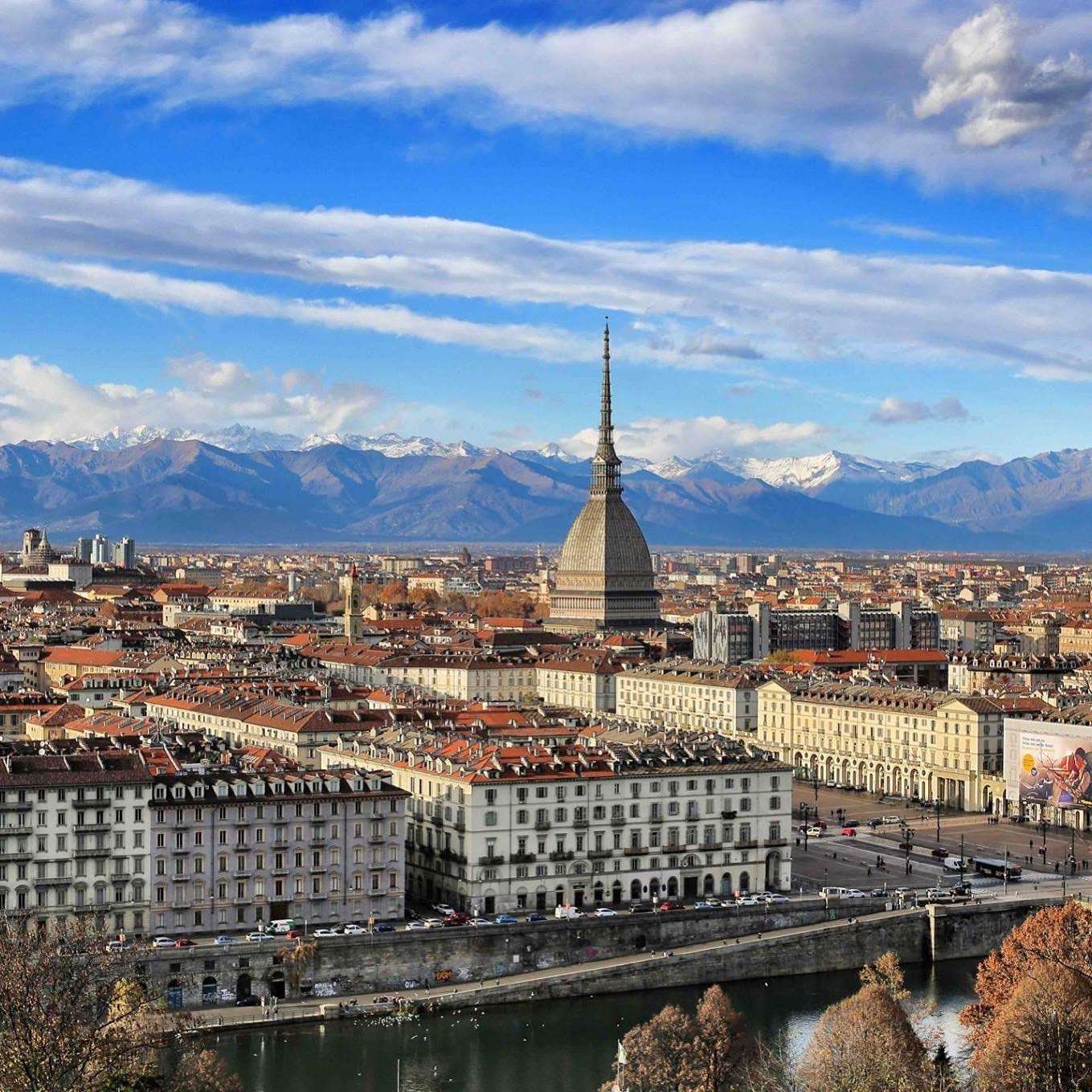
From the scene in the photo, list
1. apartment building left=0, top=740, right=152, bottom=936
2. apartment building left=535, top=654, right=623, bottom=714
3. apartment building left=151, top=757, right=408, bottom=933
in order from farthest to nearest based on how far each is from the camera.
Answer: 1. apartment building left=535, top=654, right=623, bottom=714
2. apartment building left=151, top=757, right=408, bottom=933
3. apartment building left=0, top=740, right=152, bottom=936

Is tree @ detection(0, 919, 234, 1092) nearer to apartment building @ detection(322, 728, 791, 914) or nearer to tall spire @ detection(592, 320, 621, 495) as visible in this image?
apartment building @ detection(322, 728, 791, 914)

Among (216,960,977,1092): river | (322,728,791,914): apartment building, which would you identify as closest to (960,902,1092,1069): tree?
(216,960,977,1092): river

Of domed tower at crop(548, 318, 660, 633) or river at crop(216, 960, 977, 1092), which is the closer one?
river at crop(216, 960, 977, 1092)

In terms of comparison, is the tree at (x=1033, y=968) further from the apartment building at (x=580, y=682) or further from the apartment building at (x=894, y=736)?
the apartment building at (x=580, y=682)

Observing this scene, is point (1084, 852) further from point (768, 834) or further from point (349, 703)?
point (349, 703)

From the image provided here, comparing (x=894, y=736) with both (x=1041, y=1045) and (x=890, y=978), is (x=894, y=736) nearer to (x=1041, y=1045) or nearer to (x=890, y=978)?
(x=890, y=978)

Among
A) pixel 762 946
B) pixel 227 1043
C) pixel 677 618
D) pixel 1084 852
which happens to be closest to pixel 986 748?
pixel 1084 852

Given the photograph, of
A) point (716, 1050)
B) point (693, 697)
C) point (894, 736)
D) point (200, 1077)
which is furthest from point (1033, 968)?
point (693, 697)
